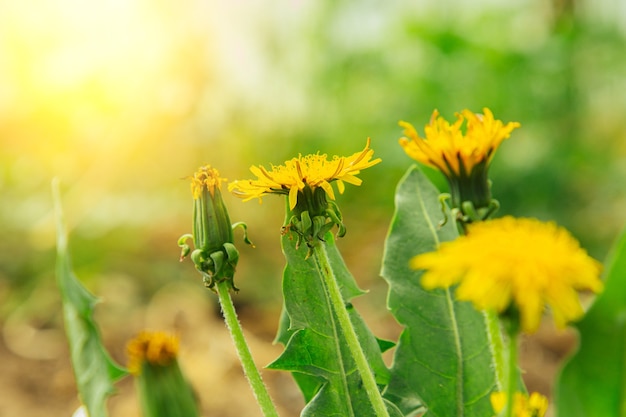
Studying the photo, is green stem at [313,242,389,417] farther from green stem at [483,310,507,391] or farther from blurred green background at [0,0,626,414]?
blurred green background at [0,0,626,414]

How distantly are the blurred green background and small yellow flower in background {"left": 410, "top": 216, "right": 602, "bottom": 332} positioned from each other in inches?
Result: 50.3

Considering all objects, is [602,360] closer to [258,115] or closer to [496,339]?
[496,339]

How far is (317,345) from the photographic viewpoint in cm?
31

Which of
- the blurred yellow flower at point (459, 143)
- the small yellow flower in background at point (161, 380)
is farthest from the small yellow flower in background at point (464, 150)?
the small yellow flower in background at point (161, 380)

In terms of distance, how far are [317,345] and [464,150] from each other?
0.10 meters

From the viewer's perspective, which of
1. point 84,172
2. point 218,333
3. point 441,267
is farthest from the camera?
point 84,172

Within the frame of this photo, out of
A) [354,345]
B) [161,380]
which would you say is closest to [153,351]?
[161,380]

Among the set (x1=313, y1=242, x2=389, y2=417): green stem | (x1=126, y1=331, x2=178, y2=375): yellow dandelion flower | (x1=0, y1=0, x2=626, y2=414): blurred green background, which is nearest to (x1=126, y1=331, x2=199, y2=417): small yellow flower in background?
(x1=126, y1=331, x2=178, y2=375): yellow dandelion flower

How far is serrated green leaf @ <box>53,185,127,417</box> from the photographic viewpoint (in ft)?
1.20

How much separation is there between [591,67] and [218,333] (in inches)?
54.3

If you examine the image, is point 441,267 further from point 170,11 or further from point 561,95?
point 561,95

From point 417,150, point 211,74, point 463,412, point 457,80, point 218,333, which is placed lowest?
point 218,333

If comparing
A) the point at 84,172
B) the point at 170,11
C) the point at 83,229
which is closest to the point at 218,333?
the point at 83,229

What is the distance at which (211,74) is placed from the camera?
1.98 metres
